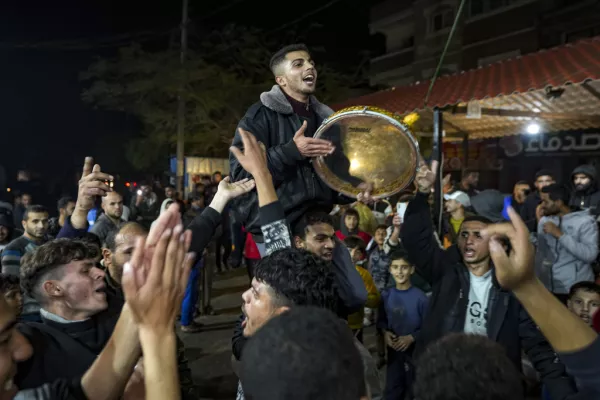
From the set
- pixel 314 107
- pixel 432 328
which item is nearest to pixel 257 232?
pixel 314 107

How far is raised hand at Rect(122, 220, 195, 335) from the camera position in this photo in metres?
1.32

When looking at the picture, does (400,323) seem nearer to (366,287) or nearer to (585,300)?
(366,287)

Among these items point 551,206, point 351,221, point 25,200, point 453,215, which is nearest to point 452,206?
point 453,215

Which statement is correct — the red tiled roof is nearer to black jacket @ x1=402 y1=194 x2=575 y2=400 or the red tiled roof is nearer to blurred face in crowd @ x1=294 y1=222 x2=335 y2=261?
black jacket @ x1=402 y1=194 x2=575 y2=400

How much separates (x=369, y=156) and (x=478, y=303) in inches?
48.1

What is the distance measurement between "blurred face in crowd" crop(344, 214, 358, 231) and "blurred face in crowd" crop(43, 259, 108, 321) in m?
5.18

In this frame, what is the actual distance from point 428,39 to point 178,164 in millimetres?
12301

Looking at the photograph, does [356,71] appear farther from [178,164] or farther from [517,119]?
[517,119]

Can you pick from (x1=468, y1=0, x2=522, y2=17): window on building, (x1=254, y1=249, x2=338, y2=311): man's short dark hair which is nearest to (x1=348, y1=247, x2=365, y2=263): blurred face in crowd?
(x1=254, y1=249, x2=338, y2=311): man's short dark hair

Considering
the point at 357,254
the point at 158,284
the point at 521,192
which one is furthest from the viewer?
the point at 521,192

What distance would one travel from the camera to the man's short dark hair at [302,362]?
3.77ft

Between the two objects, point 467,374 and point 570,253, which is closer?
point 467,374

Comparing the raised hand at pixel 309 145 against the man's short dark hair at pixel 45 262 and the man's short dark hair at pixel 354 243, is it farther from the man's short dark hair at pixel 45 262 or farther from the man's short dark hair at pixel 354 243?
the man's short dark hair at pixel 354 243

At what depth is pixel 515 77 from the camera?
595 centimetres
